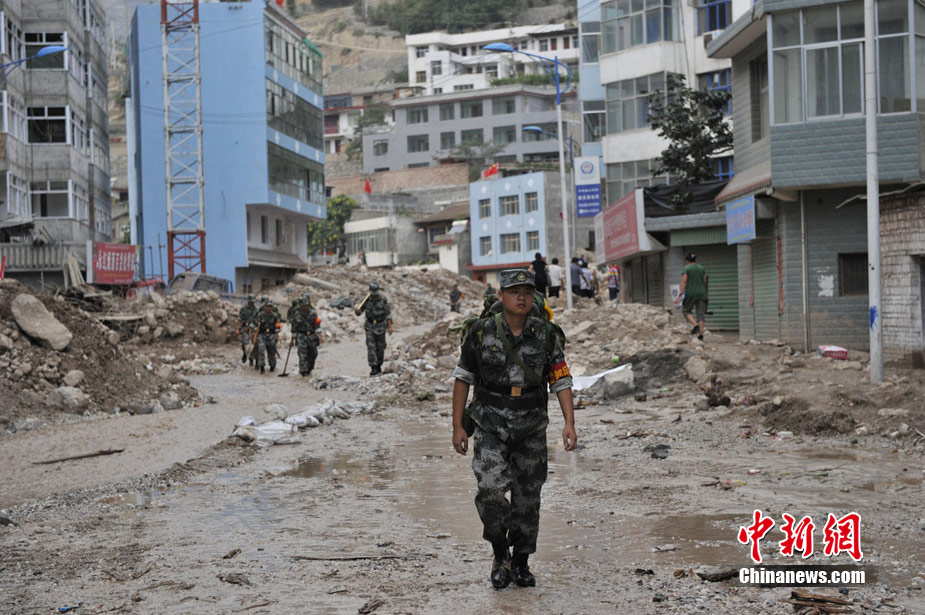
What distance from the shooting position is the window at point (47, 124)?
40.5 meters

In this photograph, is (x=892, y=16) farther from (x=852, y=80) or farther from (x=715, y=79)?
(x=715, y=79)

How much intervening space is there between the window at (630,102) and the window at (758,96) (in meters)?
19.6

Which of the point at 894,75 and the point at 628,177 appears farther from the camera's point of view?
the point at 628,177

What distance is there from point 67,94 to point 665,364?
30570 mm

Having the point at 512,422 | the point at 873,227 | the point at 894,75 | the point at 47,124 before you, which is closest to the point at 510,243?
the point at 47,124

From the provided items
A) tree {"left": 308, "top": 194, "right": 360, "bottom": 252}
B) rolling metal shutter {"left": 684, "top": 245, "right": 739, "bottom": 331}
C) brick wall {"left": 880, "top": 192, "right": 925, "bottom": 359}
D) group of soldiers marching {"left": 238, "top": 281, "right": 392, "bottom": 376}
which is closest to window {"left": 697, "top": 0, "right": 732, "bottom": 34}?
rolling metal shutter {"left": 684, "top": 245, "right": 739, "bottom": 331}

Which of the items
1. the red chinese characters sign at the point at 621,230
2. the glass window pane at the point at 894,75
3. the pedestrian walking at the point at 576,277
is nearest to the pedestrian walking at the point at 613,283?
the pedestrian walking at the point at 576,277

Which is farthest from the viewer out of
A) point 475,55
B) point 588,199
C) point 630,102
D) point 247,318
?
point 475,55

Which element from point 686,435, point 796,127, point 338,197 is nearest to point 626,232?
point 796,127

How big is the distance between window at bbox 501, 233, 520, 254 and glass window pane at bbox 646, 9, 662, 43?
27144mm

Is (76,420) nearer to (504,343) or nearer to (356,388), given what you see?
(356,388)

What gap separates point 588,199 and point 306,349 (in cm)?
1365

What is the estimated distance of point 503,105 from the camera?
84312 millimetres

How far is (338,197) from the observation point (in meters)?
79.4
